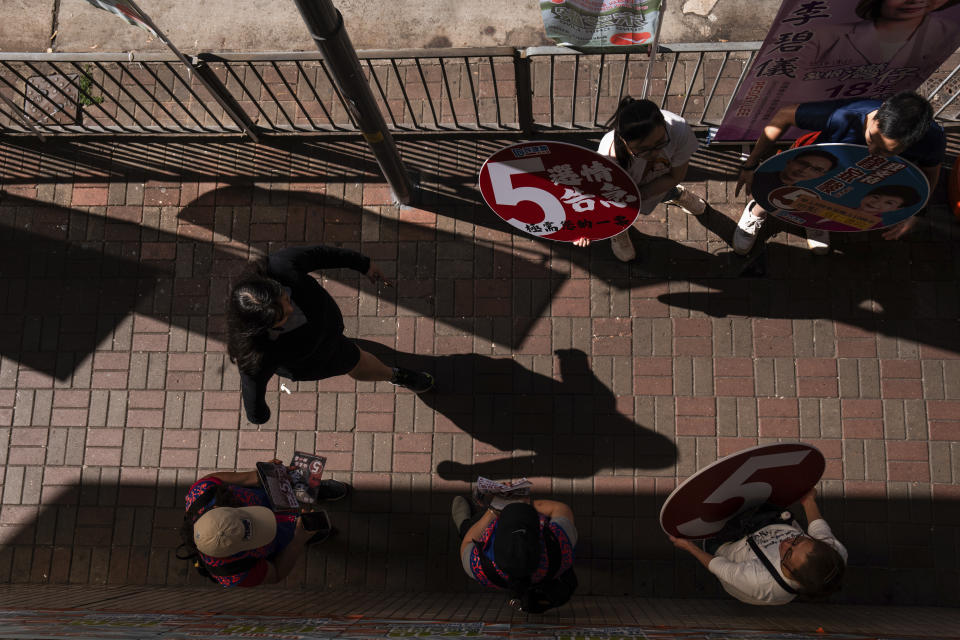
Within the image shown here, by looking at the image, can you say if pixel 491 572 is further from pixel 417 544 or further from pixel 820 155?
pixel 820 155

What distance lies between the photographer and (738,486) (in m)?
3.57

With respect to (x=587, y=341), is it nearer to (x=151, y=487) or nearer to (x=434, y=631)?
(x=434, y=631)

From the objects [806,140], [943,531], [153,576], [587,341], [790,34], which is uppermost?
[790,34]

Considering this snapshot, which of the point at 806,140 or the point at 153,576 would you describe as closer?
the point at 806,140

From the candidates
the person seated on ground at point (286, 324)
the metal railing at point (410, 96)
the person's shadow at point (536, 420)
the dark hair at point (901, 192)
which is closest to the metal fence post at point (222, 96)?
the metal railing at point (410, 96)

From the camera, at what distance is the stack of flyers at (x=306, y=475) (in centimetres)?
443

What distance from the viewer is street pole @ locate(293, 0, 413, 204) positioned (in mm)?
3389

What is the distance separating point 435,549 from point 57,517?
3176 millimetres

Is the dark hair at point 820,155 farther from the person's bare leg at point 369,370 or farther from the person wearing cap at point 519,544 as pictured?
the person's bare leg at point 369,370

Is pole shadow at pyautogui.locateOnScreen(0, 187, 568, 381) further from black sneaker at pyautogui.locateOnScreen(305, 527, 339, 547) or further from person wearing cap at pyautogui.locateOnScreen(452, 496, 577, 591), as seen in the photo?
black sneaker at pyautogui.locateOnScreen(305, 527, 339, 547)

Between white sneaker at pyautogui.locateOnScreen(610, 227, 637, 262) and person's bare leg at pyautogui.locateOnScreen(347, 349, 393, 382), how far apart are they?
2072mm

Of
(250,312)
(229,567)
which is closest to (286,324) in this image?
(250,312)

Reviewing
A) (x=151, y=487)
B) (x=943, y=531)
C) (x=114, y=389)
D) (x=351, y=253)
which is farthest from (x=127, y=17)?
(x=943, y=531)

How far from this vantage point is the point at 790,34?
385 cm
